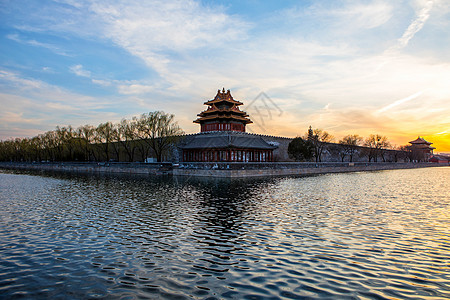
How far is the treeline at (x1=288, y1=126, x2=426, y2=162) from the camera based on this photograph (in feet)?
217

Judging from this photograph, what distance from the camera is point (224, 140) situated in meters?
56.8

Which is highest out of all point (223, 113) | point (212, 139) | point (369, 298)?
point (223, 113)

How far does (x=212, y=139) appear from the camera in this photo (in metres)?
59.2

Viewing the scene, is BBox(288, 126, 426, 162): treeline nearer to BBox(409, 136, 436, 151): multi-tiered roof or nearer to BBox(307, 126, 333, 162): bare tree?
BBox(307, 126, 333, 162): bare tree

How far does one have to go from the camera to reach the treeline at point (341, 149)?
66.2m

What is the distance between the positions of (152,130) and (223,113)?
55.1 feet

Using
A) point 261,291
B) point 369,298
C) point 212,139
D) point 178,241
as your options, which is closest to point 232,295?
point 261,291

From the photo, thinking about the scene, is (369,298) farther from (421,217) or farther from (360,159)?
(360,159)

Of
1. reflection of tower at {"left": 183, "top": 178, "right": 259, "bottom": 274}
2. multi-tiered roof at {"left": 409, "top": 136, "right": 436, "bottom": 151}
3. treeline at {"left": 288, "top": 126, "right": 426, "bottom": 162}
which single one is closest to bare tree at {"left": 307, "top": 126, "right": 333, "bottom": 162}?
treeline at {"left": 288, "top": 126, "right": 426, "bottom": 162}

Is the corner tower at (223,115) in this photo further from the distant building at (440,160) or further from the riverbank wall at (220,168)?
the distant building at (440,160)

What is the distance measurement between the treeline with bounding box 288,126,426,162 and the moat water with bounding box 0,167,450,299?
4964 centimetres

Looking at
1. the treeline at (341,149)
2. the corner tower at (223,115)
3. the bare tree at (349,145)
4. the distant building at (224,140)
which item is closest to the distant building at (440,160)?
the treeline at (341,149)

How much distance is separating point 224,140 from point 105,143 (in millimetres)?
37065

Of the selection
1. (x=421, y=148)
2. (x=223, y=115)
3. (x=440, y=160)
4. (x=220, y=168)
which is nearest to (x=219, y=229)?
(x=220, y=168)
